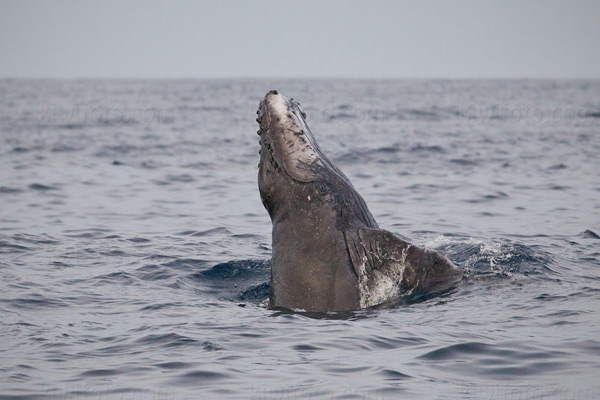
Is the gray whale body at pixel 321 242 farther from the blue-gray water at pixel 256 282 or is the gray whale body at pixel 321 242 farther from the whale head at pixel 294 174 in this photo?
the blue-gray water at pixel 256 282

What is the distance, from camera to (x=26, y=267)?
39.3 ft

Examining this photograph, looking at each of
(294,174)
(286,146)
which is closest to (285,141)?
(286,146)

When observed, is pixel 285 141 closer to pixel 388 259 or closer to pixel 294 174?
pixel 294 174

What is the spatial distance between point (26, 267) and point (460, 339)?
21.5 feet

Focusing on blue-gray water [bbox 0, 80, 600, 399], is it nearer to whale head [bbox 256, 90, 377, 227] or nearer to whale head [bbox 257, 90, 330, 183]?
whale head [bbox 256, 90, 377, 227]

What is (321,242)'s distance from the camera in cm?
900

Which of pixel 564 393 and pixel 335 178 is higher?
pixel 335 178

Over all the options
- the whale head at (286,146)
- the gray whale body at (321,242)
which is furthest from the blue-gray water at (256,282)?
the whale head at (286,146)

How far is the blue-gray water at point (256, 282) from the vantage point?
23.4 ft

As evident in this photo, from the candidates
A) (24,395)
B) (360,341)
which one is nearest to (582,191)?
(360,341)

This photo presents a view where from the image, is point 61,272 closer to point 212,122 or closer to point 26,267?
point 26,267

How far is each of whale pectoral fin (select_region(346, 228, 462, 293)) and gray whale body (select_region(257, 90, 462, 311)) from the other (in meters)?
0.01

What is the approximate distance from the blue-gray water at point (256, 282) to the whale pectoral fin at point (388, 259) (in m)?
0.30

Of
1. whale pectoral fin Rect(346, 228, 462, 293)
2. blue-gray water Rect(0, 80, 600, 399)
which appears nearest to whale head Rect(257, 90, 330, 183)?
whale pectoral fin Rect(346, 228, 462, 293)
